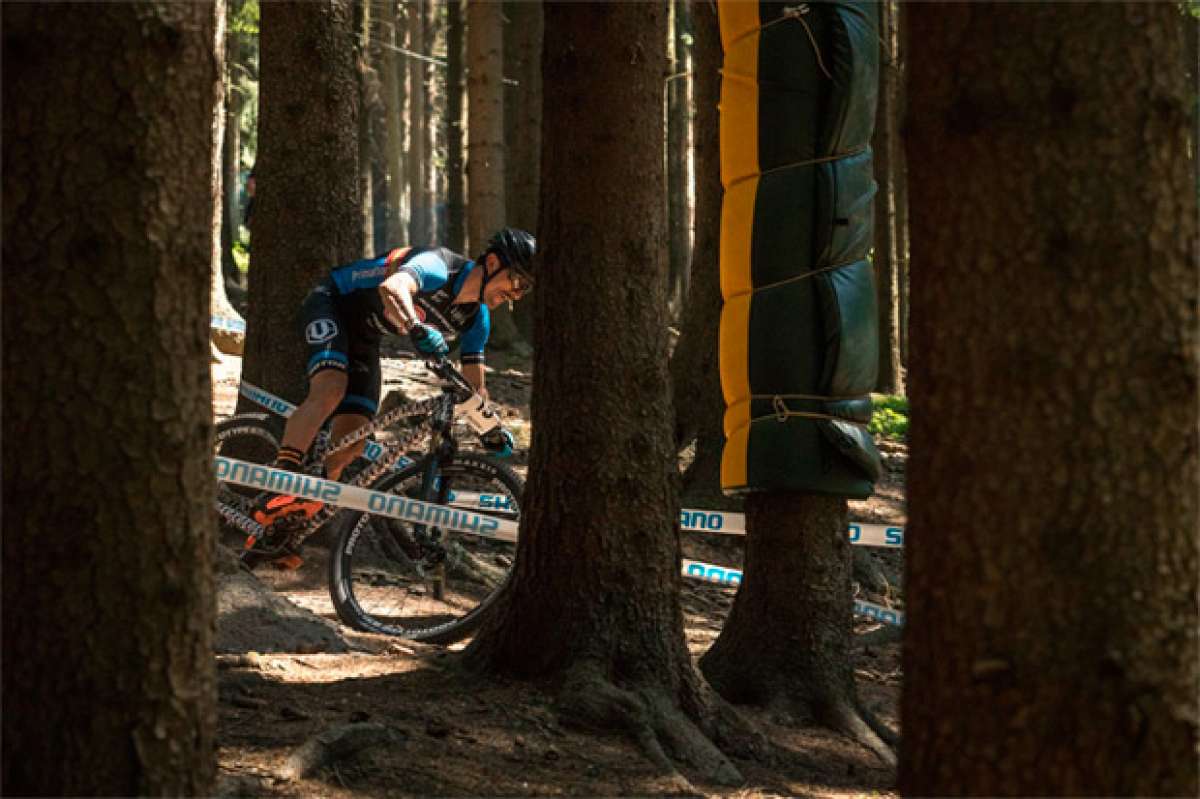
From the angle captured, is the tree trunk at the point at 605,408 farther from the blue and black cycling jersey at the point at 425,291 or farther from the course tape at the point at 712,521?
the course tape at the point at 712,521

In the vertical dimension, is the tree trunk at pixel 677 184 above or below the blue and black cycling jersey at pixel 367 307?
above

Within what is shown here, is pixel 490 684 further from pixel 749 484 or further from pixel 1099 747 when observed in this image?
pixel 1099 747

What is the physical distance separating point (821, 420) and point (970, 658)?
3427 mm

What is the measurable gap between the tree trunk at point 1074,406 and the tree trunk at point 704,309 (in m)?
8.06

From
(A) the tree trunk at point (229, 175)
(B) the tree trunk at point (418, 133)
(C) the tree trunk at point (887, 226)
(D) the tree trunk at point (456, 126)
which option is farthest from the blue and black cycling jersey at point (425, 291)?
(B) the tree trunk at point (418, 133)

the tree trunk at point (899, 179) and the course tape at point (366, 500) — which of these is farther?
the tree trunk at point (899, 179)

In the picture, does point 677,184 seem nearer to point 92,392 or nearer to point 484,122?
point 484,122

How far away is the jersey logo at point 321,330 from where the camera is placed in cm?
801

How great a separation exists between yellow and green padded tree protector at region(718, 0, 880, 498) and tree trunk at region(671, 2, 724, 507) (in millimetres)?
4629

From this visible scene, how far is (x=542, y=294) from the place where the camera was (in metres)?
6.06

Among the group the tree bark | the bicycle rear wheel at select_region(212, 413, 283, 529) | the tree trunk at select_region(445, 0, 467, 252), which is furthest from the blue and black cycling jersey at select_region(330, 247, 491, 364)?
the tree trunk at select_region(445, 0, 467, 252)

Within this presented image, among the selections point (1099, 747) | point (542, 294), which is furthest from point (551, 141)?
point (1099, 747)

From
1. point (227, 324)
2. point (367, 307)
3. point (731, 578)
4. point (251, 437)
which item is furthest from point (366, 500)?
point (227, 324)

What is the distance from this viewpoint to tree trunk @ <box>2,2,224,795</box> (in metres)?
3.07
